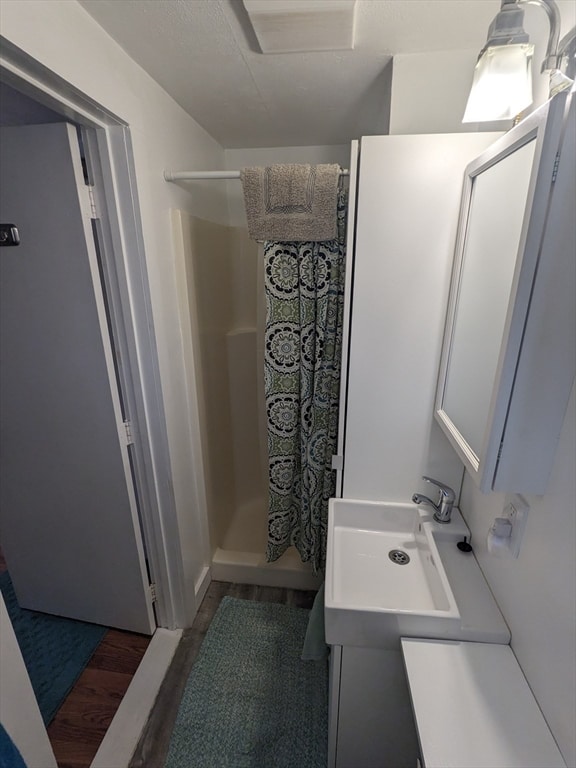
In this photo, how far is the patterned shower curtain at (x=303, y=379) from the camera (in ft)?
4.68

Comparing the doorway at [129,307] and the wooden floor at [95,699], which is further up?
the doorway at [129,307]

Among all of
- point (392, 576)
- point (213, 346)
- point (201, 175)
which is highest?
point (201, 175)

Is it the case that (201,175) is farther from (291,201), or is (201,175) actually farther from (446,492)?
(446,492)

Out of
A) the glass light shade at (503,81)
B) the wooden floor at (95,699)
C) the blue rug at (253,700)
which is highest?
the glass light shade at (503,81)

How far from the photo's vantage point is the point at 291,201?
129cm

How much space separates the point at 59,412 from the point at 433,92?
1.78m

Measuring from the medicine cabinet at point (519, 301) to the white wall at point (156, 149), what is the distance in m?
1.06

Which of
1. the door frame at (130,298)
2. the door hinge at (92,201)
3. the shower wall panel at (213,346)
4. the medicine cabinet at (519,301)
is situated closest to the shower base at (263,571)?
the shower wall panel at (213,346)

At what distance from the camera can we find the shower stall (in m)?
1.83

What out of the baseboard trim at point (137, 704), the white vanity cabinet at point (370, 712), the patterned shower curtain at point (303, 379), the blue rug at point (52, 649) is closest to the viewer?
the white vanity cabinet at point (370, 712)

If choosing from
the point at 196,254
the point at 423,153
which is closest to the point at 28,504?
the point at 196,254

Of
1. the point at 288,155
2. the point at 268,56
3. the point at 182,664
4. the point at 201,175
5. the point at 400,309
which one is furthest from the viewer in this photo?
the point at 288,155

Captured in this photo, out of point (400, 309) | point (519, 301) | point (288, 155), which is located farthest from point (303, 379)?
point (288, 155)

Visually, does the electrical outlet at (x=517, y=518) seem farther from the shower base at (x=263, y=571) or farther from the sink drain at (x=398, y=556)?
the shower base at (x=263, y=571)
